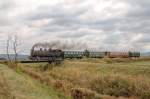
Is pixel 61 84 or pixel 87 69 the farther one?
pixel 87 69

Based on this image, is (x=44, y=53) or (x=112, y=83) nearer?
(x=112, y=83)

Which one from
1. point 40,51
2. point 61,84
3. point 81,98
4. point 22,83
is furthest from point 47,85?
point 40,51

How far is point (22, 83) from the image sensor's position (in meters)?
35.3

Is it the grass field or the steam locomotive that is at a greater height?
the steam locomotive

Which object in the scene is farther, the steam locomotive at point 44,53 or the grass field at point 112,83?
the steam locomotive at point 44,53

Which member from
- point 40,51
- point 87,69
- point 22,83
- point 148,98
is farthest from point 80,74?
point 40,51

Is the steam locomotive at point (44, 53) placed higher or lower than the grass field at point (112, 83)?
higher

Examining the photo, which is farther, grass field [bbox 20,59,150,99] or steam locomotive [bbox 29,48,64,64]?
steam locomotive [bbox 29,48,64,64]

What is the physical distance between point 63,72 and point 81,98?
900 inches

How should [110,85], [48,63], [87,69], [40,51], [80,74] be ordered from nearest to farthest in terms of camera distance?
[110,85], [80,74], [87,69], [48,63], [40,51]

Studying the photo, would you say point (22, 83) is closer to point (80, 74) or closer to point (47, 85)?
point (47, 85)

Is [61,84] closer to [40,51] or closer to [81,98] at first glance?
[81,98]

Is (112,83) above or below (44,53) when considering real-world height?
below

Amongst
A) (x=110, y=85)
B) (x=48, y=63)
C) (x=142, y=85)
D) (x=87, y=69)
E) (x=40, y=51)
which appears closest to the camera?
(x=142, y=85)
